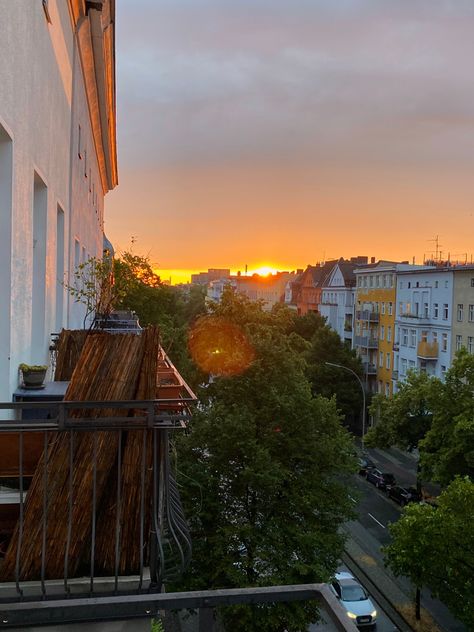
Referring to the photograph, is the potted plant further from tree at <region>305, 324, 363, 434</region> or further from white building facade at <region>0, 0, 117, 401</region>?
tree at <region>305, 324, 363, 434</region>

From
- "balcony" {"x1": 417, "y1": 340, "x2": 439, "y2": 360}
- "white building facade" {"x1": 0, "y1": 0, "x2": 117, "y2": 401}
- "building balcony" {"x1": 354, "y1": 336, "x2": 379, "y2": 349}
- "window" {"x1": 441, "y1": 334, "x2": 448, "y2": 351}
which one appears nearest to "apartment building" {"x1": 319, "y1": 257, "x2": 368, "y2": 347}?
"building balcony" {"x1": 354, "y1": 336, "x2": 379, "y2": 349}

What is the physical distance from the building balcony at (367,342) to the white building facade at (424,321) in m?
3.55

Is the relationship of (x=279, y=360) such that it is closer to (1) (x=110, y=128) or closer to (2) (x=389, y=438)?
(1) (x=110, y=128)

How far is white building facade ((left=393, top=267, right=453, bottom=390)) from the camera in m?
39.3

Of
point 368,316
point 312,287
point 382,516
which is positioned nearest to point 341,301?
point 368,316

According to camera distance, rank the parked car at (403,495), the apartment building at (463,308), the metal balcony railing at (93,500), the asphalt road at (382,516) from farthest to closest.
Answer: the apartment building at (463,308) < the parked car at (403,495) < the asphalt road at (382,516) < the metal balcony railing at (93,500)

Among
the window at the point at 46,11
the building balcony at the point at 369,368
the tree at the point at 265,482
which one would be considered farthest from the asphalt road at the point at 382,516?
the window at the point at 46,11

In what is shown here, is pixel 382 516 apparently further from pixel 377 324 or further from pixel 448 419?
pixel 377 324

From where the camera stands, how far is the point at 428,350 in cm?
4028

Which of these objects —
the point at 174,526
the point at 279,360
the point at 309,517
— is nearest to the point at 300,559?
the point at 309,517

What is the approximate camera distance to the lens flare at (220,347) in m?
19.4

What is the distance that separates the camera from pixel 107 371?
428cm

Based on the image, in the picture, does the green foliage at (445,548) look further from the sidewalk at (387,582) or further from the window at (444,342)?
the window at (444,342)

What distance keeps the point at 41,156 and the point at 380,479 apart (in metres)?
29.5
